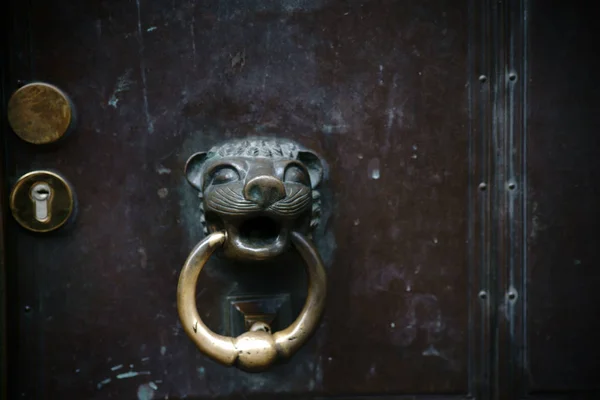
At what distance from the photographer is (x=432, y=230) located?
73cm

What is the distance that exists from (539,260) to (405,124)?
9.6 inches

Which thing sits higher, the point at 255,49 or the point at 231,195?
the point at 255,49

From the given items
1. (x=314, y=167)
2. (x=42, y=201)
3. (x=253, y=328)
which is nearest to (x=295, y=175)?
(x=314, y=167)

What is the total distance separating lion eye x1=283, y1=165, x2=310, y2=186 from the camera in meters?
0.63

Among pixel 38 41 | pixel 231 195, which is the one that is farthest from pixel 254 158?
pixel 38 41

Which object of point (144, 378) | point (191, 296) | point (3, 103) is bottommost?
point (144, 378)

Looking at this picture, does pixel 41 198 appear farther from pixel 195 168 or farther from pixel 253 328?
pixel 253 328

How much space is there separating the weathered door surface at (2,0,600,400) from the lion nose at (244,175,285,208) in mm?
140

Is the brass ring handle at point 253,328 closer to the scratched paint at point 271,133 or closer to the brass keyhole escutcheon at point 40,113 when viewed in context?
the scratched paint at point 271,133

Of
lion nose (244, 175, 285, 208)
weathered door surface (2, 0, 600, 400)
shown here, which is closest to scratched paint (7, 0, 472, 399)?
weathered door surface (2, 0, 600, 400)

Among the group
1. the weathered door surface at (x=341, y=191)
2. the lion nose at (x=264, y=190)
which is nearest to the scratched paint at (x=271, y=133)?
the weathered door surface at (x=341, y=191)

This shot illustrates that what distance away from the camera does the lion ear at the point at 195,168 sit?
0.68 metres

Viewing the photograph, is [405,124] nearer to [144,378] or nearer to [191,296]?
[191,296]

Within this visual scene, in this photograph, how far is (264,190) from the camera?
582mm
